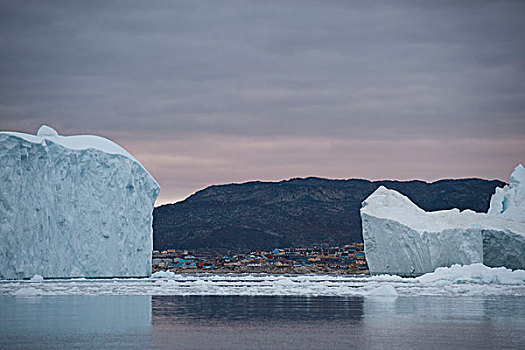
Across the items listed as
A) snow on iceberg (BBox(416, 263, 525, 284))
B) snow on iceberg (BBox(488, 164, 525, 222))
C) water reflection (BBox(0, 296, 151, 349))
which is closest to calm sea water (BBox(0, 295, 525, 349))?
water reflection (BBox(0, 296, 151, 349))

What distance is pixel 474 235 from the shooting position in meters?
37.1

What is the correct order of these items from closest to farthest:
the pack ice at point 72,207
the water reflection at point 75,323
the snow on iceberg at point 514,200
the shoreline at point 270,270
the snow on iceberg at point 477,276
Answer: the water reflection at point 75,323
the snow on iceberg at point 477,276
the pack ice at point 72,207
the snow on iceberg at point 514,200
the shoreline at point 270,270

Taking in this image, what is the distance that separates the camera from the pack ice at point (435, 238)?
36.7 metres

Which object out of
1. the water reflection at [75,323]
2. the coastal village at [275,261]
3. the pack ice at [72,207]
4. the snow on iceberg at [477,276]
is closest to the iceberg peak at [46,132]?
the pack ice at [72,207]

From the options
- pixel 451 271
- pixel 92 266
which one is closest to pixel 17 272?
pixel 92 266

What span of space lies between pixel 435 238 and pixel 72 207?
61.3 feet

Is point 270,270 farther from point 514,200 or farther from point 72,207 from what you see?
point 72,207

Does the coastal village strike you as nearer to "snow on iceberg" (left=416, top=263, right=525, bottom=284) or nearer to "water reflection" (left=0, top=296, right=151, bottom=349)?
"snow on iceberg" (left=416, top=263, right=525, bottom=284)

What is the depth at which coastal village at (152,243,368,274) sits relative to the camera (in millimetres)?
62378

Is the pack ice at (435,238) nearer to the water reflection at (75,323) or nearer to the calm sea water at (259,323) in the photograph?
the calm sea water at (259,323)

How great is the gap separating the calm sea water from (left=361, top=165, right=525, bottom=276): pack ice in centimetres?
1697

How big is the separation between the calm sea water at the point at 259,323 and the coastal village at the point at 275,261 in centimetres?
3978

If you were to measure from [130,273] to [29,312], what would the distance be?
70.4 feet

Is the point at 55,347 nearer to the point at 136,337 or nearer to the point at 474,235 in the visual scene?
the point at 136,337
